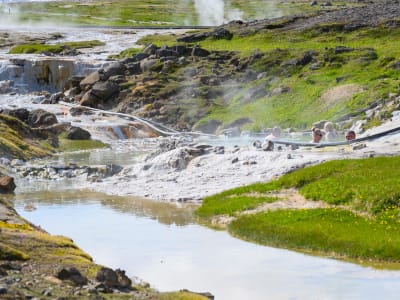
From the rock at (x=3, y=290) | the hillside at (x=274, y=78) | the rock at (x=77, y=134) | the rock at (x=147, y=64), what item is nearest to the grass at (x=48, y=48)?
the hillside at (x=274, y=78)

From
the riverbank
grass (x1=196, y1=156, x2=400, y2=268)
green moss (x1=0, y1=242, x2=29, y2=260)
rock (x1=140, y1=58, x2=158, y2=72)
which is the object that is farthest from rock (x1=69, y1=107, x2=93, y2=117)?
green moss (x1=0, y1=242, x2=29, y2=260)

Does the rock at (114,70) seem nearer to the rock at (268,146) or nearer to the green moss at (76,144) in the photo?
the green moss at (76,144)

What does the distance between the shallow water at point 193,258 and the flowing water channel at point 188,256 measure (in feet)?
0.08

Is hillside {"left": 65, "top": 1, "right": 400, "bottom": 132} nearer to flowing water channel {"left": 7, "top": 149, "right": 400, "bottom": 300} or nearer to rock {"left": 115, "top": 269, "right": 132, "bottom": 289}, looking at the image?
flowing water channel {"left": 7, "top": 149, "right": 400, "bottom": 300}

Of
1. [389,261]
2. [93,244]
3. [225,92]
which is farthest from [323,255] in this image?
[225,92]

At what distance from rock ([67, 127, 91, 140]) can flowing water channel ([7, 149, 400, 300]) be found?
23454mm

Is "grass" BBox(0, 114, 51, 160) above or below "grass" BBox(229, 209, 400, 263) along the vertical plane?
above

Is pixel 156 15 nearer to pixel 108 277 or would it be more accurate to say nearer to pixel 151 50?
pixel 151 50

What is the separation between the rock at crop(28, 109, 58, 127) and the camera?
62.6 meters

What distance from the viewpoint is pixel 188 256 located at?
2616 cm

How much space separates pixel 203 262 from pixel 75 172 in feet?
72.9

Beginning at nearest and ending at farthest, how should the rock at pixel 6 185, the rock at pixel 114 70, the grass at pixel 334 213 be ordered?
1. the grass at pixel 334 213
2. the rock at pixel 6 185
3. the rock at pixel 114 70

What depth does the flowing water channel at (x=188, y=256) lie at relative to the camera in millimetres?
21922

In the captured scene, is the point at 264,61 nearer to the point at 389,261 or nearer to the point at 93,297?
the point at 389,261
